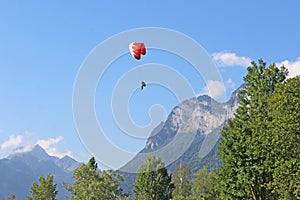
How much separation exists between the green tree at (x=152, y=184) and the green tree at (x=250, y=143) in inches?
680

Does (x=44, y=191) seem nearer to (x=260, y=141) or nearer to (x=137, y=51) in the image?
(x=260, y=141)

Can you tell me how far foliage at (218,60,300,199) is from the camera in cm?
3055

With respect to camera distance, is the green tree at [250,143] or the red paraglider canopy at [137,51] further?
the green tree at [250,143]

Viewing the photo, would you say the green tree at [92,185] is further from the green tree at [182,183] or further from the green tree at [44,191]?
the green tree at [182,183]

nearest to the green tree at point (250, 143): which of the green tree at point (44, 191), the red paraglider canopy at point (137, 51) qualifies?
the red paraglider canopy at point (137, 51)

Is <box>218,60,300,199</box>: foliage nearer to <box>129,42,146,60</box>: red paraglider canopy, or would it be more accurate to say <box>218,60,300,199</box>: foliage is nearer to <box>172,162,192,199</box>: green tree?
<box>129,42,146,60</box>: red paraglider canopy

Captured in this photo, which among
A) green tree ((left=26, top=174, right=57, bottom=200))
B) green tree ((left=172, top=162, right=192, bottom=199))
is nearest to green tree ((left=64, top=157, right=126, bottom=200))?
green tree ((left=26, top=174, right=57, bottom=200))

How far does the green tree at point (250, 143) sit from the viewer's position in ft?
114

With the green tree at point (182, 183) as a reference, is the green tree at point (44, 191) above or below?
below

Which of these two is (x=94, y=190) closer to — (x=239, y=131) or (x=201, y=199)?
(x=201, y=199)

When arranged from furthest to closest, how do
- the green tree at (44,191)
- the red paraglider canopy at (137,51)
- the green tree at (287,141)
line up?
the green tree at (44,191) < the green tree at (287,141) < the red paraglider canopy at (137,51)

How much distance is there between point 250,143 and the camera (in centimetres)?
3522

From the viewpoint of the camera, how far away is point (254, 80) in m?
38.5

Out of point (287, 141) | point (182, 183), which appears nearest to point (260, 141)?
point (287, 141)
